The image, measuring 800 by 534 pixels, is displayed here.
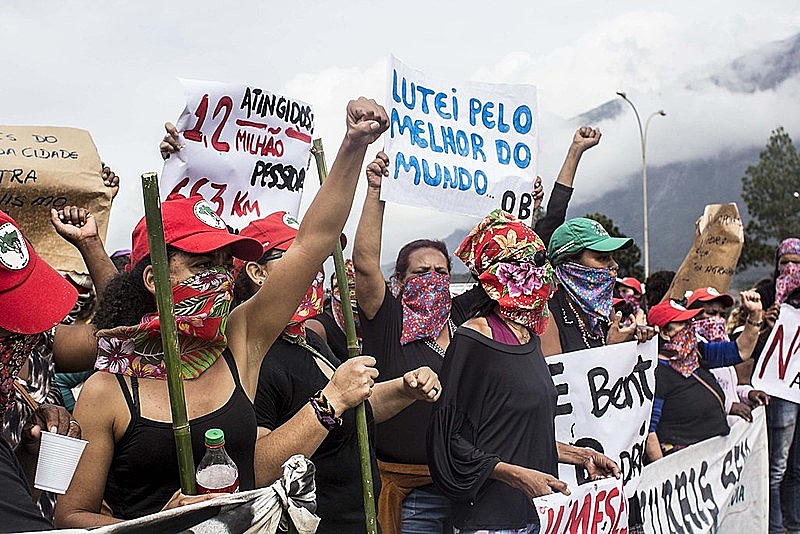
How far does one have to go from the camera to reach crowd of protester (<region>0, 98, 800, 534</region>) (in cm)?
258

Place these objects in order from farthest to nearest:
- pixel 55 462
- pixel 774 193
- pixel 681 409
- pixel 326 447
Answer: pixel 774 193
pixel 681 409
pixel 326 447
pixel 55 462

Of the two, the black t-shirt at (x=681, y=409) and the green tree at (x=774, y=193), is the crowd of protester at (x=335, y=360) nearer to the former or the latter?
the black t-shirt at (x=681, y=409)

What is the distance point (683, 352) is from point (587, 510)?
2.16 metres

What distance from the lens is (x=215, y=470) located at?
2.41 metres

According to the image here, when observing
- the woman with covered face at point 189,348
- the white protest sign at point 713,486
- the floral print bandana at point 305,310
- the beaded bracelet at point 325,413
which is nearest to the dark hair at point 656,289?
the white protest sign at point 713,486

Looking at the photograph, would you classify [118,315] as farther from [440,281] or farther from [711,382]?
[711,382]

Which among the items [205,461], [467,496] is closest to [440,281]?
[467,496]

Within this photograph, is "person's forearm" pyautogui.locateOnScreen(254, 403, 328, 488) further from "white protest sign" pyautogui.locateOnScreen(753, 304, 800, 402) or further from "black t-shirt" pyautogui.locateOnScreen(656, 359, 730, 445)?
"white protest sign" pyautogui.locateOnScreen(753, 304, 800, 402)

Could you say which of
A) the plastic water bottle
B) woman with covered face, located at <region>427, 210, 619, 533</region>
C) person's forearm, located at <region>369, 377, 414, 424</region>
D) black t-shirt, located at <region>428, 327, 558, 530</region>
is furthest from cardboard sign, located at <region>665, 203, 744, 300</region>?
the plastic water bottle

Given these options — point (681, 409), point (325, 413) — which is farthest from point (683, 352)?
point (325, 413)

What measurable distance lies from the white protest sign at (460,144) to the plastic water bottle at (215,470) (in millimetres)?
1973

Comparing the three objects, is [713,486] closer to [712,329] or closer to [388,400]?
[712,329]

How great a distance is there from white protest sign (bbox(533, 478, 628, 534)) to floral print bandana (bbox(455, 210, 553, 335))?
72 centimetres

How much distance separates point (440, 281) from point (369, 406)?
1.26 m
